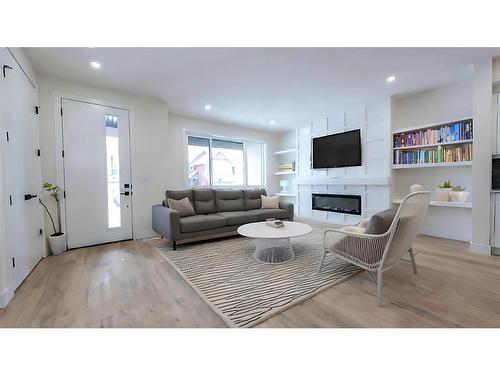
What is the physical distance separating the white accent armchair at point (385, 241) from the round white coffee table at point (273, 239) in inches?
27.2

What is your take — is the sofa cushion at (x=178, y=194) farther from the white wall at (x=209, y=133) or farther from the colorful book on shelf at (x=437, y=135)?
the colorful book on shelf at (x=437, y=135)

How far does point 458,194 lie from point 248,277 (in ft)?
11.5

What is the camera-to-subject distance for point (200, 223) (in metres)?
3.40

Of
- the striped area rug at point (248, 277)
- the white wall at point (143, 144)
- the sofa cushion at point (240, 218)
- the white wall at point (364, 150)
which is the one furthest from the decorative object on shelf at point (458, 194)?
the white wall at point (143, 144)

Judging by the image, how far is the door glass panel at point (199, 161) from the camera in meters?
5.23

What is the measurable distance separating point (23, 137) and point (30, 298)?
174 cm

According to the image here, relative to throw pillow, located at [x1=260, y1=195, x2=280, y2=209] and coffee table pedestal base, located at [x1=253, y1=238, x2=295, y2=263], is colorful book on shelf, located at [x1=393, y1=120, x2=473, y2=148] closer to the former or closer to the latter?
throw pillow, located at [x1=260, y1=195, x2=280, y2=209]

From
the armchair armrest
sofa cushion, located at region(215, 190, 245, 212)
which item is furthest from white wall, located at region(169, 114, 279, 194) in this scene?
the armchair armrest

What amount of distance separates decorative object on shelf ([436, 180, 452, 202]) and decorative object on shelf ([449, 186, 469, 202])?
0.16 ft

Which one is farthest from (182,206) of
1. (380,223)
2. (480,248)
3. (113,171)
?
(480,248)

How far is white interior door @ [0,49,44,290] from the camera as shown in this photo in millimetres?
1951
